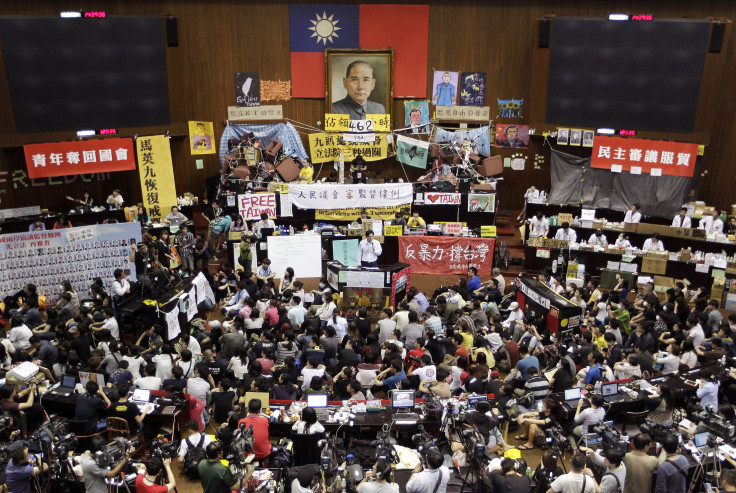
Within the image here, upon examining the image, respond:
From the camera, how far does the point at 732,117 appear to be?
21219 millimetres

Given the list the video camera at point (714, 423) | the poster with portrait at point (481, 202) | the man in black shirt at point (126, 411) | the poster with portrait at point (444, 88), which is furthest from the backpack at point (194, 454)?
the poster with portrait at point (444, 88)

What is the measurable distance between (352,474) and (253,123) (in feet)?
53.9

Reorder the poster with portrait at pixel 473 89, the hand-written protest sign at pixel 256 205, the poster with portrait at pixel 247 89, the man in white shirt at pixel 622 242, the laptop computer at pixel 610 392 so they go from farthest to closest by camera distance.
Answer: the poster with portrait at pixel 473 89 → the poster with portrait at pixel 247 89 → the hand-written protest sign at pixel 256 205 → the man in white shirt at pixel 622 242 → the laptop computer at pixel 610 392

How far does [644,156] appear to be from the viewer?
21156mm

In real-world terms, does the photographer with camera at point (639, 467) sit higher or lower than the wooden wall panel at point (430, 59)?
lower

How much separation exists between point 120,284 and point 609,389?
10333 millimetres

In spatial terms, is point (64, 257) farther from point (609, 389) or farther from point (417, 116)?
point (417, 116)

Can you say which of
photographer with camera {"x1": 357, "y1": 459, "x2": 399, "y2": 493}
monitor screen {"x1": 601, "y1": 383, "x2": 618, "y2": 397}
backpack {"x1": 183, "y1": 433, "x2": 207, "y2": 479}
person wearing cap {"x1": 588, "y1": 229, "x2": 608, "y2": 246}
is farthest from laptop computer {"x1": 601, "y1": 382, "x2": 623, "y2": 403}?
person wearing cap {"x1": 588, "y1": 229, "x2": 608, "y2": 246}

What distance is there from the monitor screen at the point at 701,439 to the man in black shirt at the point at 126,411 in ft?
27.5

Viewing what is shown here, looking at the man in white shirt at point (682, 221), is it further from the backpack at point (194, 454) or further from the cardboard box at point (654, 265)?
the backpack at point (194, 454)

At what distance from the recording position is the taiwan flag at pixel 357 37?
75.8 feet

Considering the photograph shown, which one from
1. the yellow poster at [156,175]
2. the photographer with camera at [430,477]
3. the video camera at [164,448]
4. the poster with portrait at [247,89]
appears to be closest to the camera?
the photographer with camera at [430,477]

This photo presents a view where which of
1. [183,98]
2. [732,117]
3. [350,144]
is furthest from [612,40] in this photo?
[183,98]

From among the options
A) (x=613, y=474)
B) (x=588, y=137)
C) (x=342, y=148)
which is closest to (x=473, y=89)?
(x=588, y=137)
